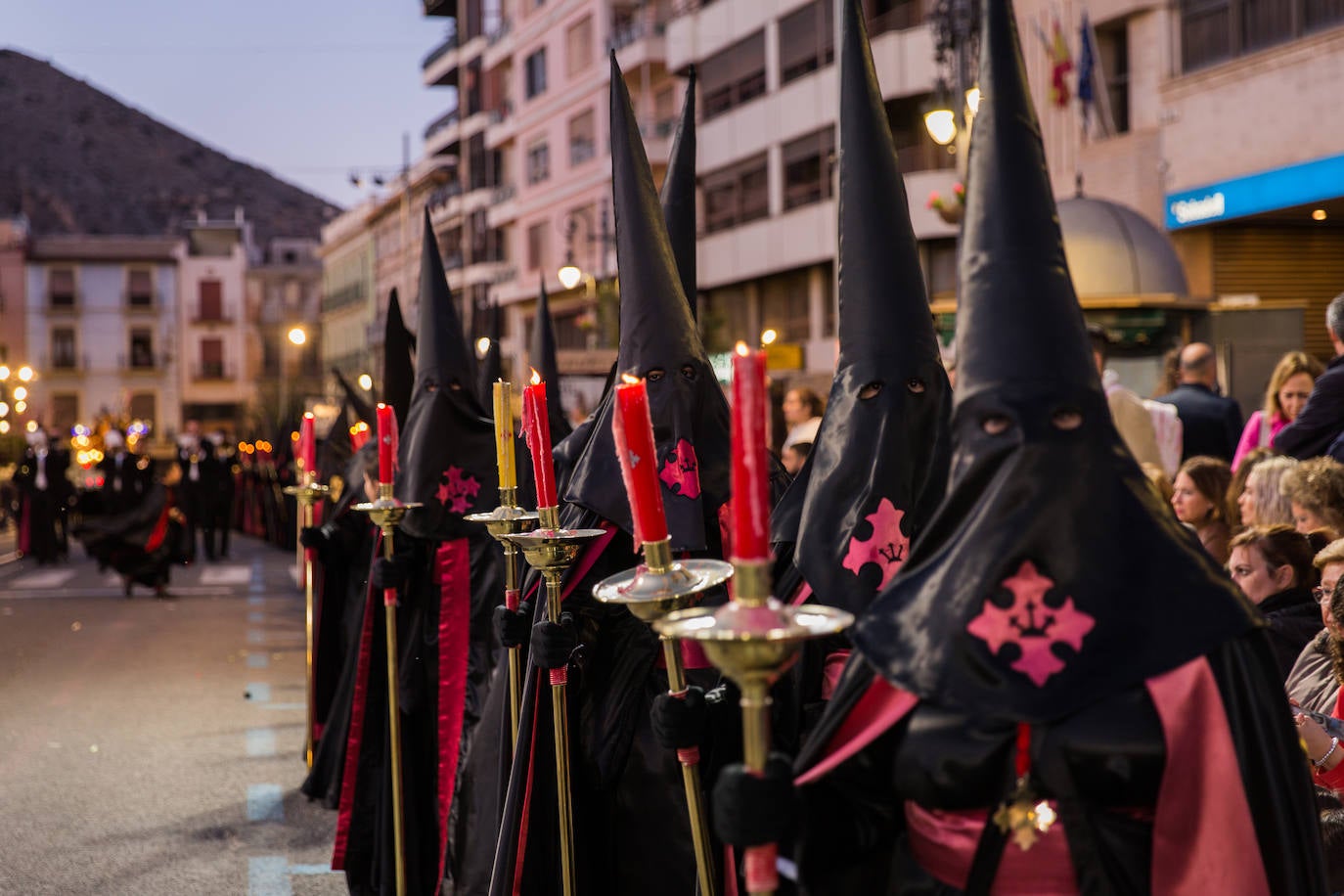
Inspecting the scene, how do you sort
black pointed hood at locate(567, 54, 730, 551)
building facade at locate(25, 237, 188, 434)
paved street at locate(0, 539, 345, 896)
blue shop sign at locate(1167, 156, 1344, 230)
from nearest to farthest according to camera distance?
black pointed hood at locate(567, 54, 730, 551)
paved street at locate(0, 539, 345, 896)
blue shop sign at locate(1167, 156, 1344, 230)
building facade at locate(25, 237, 188, 434)

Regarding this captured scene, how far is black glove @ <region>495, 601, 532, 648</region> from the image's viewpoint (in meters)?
4.32

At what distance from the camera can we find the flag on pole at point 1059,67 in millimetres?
19562

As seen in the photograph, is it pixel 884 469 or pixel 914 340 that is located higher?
pixel 914 340

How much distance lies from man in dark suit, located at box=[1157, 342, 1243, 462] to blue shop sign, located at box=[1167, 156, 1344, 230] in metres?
7.74

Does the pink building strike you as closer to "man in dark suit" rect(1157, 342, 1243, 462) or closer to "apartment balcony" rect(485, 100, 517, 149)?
"apartment balcony" rect(485, 100, 517, 149)

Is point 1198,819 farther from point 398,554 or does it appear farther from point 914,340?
point 398,554

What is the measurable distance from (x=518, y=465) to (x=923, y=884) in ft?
11.4

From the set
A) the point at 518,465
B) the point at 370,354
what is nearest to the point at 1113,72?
the point at 518,465

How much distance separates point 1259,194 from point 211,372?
6695cm

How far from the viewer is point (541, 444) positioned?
11.0ft

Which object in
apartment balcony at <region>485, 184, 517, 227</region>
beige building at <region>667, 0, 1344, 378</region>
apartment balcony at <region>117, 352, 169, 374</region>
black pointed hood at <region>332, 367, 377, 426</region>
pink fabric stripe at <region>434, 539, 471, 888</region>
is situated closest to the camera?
pink fabric stripe at <region>434, 539, 471, 888</region>

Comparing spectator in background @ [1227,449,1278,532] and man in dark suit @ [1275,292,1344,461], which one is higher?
man in dark suit @ [1275,292,1344,461]

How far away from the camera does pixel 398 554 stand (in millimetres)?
6180

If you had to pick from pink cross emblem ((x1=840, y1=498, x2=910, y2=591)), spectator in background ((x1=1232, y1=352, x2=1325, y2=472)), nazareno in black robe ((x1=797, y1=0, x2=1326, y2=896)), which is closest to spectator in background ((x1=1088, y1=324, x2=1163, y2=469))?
spectator in background ((x1=1232, y1=352, x2=1325, y2=472))
